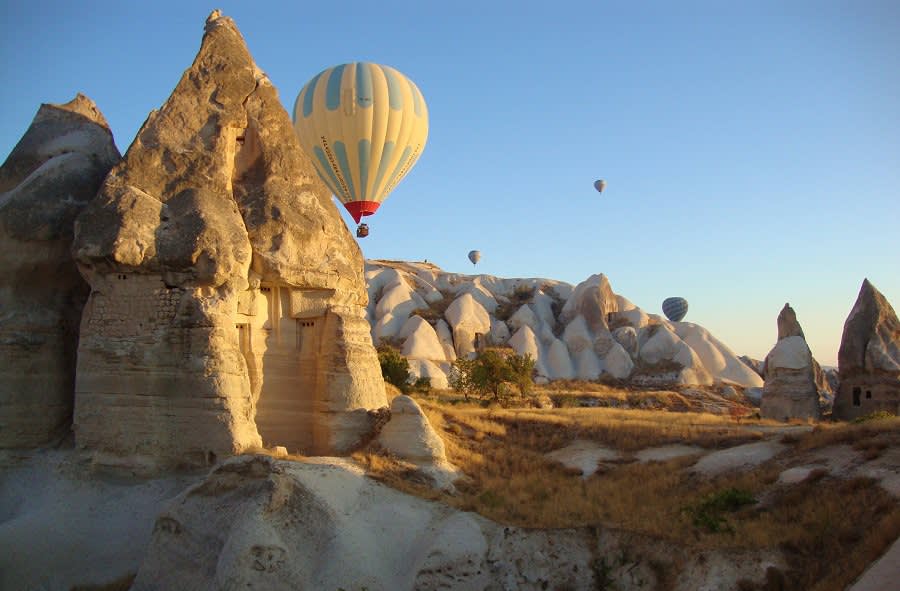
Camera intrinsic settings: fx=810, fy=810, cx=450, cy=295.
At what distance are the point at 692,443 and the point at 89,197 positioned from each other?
1275 cm

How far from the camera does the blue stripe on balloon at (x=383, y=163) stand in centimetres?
2816

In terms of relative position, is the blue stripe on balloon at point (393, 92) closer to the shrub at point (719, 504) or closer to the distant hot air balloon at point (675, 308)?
the shrub at point (719, 504)

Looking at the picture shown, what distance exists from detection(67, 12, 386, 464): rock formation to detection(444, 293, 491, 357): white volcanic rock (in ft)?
108

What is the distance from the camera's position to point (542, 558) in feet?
35.9

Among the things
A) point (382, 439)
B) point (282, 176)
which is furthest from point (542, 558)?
point (282, 176)

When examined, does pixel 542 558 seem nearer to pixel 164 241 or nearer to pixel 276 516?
pixel 276 516

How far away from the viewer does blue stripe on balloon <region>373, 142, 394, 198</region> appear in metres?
28.2

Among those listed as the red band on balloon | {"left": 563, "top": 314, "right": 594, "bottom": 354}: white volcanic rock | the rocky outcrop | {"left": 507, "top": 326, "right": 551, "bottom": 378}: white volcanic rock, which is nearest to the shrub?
the rocky outcrop

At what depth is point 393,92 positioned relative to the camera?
27.8 meters

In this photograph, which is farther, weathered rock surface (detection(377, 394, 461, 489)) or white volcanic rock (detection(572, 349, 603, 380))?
white volcanic rock (detection(572, 349, 603, 380))

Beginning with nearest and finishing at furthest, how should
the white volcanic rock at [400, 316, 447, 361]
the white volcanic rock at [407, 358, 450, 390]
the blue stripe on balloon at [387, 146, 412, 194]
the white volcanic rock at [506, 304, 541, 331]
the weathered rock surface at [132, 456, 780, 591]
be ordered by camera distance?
the weathered rock surface at [132, 456, 780, 591]
the blue stripe on balloon at [387, 146, 412, 194]
the white volcanic rock at [407, 358, 450, 390]
the white volcanic rock at [400, 316, 447, 361]
the white volcanic rock at [506, 304, 541, 331]

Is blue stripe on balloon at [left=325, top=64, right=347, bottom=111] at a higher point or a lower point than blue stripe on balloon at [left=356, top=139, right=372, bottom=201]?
higher

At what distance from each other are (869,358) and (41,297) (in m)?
26.4

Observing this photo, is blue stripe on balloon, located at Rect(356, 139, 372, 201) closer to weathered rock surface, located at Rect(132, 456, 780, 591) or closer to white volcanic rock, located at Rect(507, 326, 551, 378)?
weathered rock surface, located at Rect(132, 456, 780, 591)
